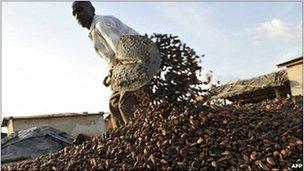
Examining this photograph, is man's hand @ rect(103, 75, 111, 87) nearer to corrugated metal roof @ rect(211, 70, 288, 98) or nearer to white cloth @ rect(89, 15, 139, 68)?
white cloth @ rect(89, 15, 139, 68)

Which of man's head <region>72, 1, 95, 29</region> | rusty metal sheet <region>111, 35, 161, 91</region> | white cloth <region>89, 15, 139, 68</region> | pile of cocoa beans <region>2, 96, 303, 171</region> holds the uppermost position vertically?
man's head <region>72, 1, 95, 29</region>

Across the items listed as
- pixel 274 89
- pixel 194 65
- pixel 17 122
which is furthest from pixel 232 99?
pixel 194 65

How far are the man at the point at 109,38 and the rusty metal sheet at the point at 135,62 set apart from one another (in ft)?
0.49

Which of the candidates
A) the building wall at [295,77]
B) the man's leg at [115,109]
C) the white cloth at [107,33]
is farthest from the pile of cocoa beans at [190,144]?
the building wall at [295,77]

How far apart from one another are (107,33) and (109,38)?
7cm

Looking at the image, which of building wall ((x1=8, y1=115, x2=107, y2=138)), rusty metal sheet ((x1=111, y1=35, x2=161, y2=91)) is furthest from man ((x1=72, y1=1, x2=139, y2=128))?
building wall ((x1=8, y1=115, x2=107, y2=138))

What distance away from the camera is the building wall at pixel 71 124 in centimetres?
1392

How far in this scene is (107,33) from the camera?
16.4 ft

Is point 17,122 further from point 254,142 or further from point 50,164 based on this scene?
point 254,142

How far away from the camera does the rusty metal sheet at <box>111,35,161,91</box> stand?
4625 mm

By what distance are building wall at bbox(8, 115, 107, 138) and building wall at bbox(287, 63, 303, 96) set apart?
6558mm

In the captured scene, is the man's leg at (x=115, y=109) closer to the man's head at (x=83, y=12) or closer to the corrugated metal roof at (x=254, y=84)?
the man's head at (x=83, y=12)

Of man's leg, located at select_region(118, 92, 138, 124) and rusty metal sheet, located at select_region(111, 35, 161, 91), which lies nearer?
rusty metal sheet, located at select_region(111, 35, 161, 91)

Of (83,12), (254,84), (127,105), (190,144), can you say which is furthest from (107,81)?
(254,84)
